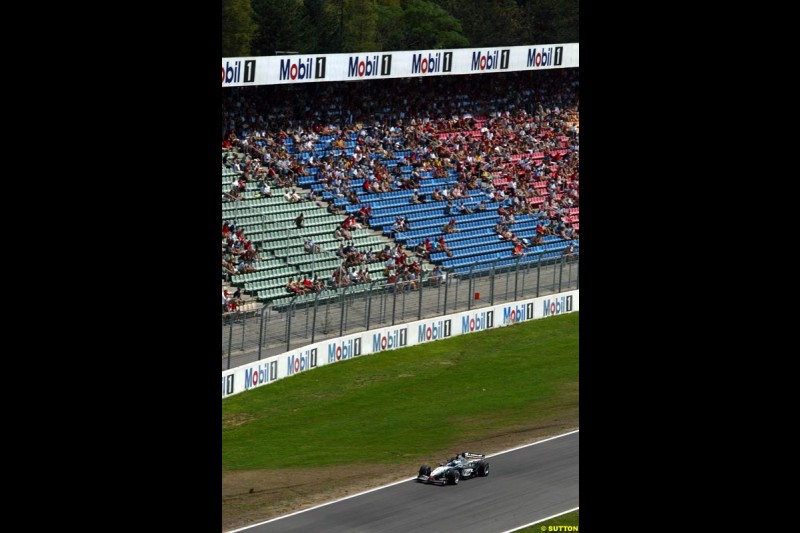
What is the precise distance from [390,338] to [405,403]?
4.59 m

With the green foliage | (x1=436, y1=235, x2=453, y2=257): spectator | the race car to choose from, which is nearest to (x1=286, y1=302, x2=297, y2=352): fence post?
the race car

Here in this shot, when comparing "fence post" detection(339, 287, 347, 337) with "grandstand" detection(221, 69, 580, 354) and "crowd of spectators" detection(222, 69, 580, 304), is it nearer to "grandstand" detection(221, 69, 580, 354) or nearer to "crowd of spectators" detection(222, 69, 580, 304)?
"grandstand" detection(221, 69, 580, 354)

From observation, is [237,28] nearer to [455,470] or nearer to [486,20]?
[486,20]

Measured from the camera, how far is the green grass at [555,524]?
68.9ft

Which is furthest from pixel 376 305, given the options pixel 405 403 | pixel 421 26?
pixel 421 26

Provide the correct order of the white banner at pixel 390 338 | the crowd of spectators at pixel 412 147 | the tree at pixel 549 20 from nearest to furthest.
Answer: the white banner at pixel 390 338 < the crowd of spectators at pixel 412 147 < the tree at pixel 549 20

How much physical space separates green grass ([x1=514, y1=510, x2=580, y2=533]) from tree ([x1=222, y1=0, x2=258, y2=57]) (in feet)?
145

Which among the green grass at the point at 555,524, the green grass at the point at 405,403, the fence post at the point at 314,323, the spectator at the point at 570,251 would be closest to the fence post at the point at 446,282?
the green grass at the point at 405,403

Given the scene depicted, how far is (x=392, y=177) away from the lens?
44125 millimetres

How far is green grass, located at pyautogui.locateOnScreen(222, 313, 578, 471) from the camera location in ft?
88.3

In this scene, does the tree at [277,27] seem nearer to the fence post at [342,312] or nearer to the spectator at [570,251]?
the spectator at [570,251]

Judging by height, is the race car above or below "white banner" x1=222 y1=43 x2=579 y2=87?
below

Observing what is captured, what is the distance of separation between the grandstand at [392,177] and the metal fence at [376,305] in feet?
1.29
